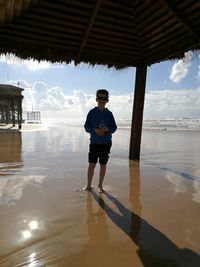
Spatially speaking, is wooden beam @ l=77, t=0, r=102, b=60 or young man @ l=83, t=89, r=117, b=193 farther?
wooden beam @ l=77, t=0, r=102, b=60

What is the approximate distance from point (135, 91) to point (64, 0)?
10.9ft

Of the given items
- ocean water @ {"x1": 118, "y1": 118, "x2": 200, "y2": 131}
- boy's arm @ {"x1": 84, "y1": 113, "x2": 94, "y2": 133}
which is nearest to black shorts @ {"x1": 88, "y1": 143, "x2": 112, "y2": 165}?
boy's arm @ {"x1": 84, "y1": 113, "x2": 94, "y2": 133}

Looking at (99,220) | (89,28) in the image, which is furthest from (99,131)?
(89,28)

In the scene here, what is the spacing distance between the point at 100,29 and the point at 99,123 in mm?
2961

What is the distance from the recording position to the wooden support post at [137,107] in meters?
8.46

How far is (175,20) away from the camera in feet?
21.2

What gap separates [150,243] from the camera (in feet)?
10.0

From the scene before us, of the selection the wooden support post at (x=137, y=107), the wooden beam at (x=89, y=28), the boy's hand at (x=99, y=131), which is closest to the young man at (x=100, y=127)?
the boy's hand at (x=99, y=131)

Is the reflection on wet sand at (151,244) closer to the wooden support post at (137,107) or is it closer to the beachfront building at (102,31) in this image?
the beachfront building at (102,31)

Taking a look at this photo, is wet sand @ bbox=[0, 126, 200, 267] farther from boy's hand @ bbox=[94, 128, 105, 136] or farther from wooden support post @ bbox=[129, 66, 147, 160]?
wooden support post @ bbox=[129, 66, 147, 160]

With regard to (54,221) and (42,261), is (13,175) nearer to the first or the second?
(54,221)

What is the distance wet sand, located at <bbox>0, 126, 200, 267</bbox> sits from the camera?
2768mm

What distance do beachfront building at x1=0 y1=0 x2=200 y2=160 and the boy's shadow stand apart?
3847 mm

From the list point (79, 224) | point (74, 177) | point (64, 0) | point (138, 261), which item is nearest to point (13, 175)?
point (74, 177)
